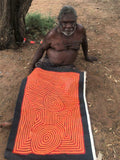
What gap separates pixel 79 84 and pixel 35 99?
741 millimetres

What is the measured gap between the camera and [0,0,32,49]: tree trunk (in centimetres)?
330

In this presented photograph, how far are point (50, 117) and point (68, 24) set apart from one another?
130cm

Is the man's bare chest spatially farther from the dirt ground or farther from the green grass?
the green grass

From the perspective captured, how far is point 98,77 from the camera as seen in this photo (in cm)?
313

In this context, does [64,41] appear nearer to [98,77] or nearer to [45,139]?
[98,77]

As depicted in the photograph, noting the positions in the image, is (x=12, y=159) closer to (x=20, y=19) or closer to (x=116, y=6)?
(x=20, y=19)

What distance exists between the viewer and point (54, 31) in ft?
8.64

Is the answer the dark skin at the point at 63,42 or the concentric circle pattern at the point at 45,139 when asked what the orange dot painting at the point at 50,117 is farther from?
the dark skin at the point at 63,42

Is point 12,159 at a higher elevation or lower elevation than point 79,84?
lower

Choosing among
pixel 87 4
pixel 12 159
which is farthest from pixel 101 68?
pixel 87 4

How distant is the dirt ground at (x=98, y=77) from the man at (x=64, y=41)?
52 centimetres

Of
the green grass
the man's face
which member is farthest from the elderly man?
the green grass

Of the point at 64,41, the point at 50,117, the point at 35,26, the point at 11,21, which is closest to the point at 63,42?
the point at 64,41

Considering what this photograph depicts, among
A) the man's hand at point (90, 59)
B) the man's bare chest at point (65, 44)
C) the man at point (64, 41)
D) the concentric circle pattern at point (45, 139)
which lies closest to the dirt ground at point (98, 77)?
the man's hand at point (90, 59)
